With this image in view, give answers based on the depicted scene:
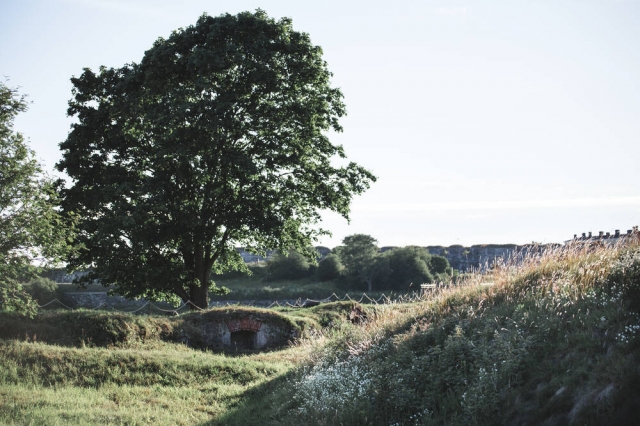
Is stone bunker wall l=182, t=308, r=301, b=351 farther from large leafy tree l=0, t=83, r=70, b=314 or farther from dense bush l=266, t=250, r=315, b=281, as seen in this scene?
dense bush l=266, t=250, r=315, b=281

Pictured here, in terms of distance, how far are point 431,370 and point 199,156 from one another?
1637cm

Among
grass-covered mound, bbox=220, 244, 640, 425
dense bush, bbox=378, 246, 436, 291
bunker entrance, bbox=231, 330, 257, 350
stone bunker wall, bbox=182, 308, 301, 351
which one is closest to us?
grass-covered mound, bbox=220, 244, 640, 425

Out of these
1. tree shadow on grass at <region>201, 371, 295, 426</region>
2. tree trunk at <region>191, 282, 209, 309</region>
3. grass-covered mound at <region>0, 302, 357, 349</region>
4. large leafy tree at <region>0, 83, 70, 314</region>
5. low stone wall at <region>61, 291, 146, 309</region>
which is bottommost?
low stone wall at <region>61, 291, 146, 309</region>

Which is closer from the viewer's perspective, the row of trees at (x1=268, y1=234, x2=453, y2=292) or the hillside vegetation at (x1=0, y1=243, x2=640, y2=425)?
the hillside vegetation at (x1=0, y1=243, x2=640, y2=425)

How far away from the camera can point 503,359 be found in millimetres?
8133

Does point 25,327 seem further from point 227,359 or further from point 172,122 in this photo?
point 172,122

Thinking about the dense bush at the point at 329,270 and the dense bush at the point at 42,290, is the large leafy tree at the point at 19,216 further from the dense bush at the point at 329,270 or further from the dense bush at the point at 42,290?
the dense bush at the point at 329,270

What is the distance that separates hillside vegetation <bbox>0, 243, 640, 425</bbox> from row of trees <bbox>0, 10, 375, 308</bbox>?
7.94 m

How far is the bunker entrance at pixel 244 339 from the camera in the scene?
2283 centimetres

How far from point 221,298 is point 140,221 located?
3322 cm

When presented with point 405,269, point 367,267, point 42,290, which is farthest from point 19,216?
point 405,269

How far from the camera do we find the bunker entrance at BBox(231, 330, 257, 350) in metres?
22.8

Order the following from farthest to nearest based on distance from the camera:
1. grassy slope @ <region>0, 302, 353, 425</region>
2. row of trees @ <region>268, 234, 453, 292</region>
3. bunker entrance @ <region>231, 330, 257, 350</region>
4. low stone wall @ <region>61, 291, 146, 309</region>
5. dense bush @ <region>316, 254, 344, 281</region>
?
1. dense bush @ <region>316, 254, 344, 281</region>
2. row of trees @ <region>268, 234, 453, 292</region>
3. low stone wall @ <region>61, 291, 146, 309</region>
4. bunker entrance @ <region>231, 330, 257, 350</region>
5. grassy slope @ <region>0, 302, 353, 425</region>

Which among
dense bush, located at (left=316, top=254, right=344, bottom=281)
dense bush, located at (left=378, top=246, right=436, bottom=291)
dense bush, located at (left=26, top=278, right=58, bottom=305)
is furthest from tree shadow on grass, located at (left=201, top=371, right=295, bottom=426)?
dense bush, located at (left=316, top=254, right=344, bottom=281)
